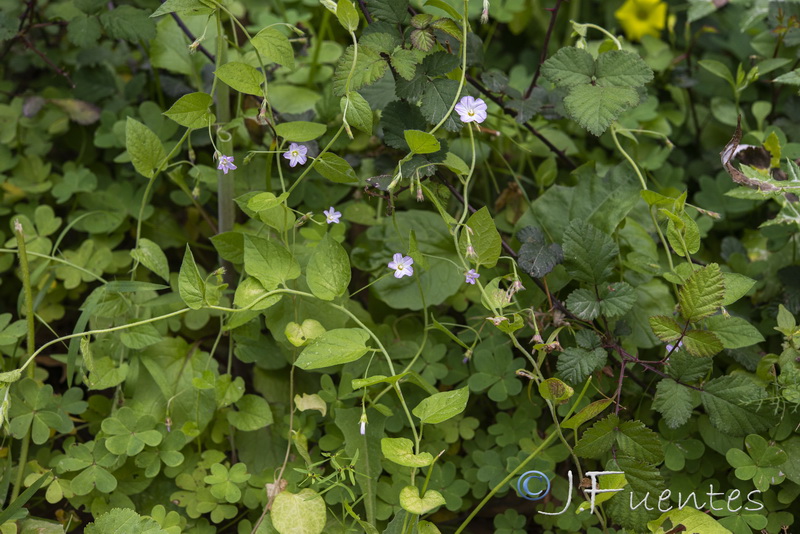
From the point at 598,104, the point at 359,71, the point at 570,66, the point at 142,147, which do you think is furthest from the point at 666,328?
the point at 142,147

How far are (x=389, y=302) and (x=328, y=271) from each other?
9.9 inches

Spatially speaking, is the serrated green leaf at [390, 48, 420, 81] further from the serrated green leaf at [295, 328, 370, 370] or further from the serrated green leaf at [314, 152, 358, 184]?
the serrated green leaf at [295, 328, 370, 370]

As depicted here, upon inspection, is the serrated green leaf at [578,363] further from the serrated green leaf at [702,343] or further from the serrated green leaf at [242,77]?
the serrated green leaf at [242,77]

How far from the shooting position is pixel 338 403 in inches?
56.0

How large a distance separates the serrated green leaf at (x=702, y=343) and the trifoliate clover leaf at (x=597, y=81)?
416 millimetres

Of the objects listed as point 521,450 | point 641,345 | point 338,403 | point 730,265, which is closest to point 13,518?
point 338,403

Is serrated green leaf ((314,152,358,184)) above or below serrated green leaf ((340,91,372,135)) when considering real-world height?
below

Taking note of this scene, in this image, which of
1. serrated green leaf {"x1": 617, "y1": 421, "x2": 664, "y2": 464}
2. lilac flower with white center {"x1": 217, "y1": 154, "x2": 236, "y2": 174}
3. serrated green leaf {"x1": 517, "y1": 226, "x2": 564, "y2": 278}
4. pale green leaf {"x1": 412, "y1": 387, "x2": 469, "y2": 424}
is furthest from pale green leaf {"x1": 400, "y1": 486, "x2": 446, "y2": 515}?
lilac flower with white center {"x1": 217, "y1": 154, "x2": 236, "y2": 174}

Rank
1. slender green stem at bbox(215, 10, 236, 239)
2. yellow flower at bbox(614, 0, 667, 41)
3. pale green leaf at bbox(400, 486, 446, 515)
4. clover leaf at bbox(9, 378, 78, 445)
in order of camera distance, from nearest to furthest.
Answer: pale green leaf at bbox(400, 486, 446, 515), clover leaf at bbox(9, 378, 78, 445), slender green stem at bbox(215, 10, 236, 239), yellow flower at bbox(614, 0, 667, 41)

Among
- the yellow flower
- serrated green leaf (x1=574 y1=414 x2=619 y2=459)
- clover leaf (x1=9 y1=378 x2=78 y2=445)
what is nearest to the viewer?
serrated green leaf (x1=574 y1=414 x2=619 y2=459)

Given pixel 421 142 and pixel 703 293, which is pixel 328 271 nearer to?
pixel 421 142

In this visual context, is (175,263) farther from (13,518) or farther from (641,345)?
(641,345)

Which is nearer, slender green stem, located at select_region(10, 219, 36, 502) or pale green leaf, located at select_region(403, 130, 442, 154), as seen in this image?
pale green leaf, located at select_region(403, 130, 442, 154)

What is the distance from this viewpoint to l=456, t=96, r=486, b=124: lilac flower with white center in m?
1.29
